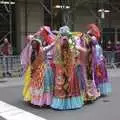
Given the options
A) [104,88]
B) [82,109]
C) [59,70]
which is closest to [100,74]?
[104,88]

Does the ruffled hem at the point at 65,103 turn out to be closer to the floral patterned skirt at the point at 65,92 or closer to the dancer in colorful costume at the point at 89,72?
the floral patterned skirt at the point at 65,92

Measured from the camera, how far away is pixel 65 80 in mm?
10031

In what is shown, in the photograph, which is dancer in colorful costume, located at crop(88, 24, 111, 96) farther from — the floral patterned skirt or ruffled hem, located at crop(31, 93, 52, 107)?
ruffled hem, located at crop(31, 93, 52, 107)

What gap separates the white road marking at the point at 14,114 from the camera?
911 cm

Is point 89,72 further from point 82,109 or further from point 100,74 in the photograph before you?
point 82,109

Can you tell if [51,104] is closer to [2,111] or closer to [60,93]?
[60,93]

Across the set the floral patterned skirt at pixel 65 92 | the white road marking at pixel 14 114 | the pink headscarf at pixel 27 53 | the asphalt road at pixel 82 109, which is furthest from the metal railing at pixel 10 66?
the floral patterned skirt at pixel 65 92

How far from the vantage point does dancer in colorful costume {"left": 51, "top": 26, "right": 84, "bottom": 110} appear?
32.6ft

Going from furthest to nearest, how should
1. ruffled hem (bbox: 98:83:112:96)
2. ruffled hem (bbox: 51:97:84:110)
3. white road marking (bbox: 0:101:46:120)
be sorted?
ruffled hem (bbox: 98:83:112:96) < ruffled hem (bbox: 51:97:84:110) < white road marking (bbox: 0:101:46:120)

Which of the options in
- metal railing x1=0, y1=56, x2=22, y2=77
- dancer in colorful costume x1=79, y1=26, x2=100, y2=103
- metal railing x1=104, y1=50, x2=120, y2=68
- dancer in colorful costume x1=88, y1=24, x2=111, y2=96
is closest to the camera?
dancer in colorful costume x1=79, y1=26, x2=100, y2=103

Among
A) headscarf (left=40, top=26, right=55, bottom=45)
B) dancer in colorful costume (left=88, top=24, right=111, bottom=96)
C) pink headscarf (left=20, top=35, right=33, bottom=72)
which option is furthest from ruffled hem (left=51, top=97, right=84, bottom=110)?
dancer in colorful costume (left=88, top=24, right=111, bottom=96)

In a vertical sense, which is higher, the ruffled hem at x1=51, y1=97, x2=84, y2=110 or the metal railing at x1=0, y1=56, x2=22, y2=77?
the metal railing at x1=0, y1=56, x2=22, y2=77

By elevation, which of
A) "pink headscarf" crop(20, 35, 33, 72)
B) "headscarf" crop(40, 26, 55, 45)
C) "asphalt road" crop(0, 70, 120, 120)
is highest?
"headscarf" crop(40, 26, 55, 45)

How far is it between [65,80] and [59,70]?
0.86ft
